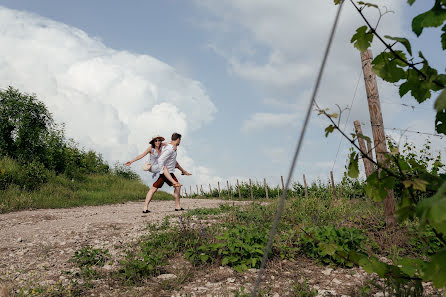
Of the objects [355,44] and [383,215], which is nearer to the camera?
[355,44]

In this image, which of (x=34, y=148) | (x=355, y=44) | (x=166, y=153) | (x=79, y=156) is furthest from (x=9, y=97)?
(x=355, y=44)

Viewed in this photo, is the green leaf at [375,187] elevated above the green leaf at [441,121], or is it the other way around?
the green leaf at [441,121]

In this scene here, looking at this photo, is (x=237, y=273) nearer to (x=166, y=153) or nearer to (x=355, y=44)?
(x=355, y=44)

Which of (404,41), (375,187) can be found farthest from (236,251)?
(404,41)

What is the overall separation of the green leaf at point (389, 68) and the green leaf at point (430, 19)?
32 centimetres

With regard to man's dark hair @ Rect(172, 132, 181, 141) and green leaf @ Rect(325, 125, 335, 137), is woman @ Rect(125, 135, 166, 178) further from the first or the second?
green leaf @ Rect(325, 125, 335, 137)

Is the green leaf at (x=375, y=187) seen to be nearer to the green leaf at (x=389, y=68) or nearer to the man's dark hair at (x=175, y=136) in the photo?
the green leaf at (x=389, y=68)

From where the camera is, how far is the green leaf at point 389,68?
1928mm

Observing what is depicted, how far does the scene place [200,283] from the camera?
387 cm

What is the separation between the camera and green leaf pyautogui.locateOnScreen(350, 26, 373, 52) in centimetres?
197

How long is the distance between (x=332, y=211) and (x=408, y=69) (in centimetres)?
542

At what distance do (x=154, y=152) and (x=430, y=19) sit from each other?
27.9 ft

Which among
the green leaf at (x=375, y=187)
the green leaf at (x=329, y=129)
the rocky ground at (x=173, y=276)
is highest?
the green leaf at (x=329, y=129)

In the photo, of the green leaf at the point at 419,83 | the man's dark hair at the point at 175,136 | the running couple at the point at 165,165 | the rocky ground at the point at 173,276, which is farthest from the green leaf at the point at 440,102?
the man's dark hair at the point at 175,136
